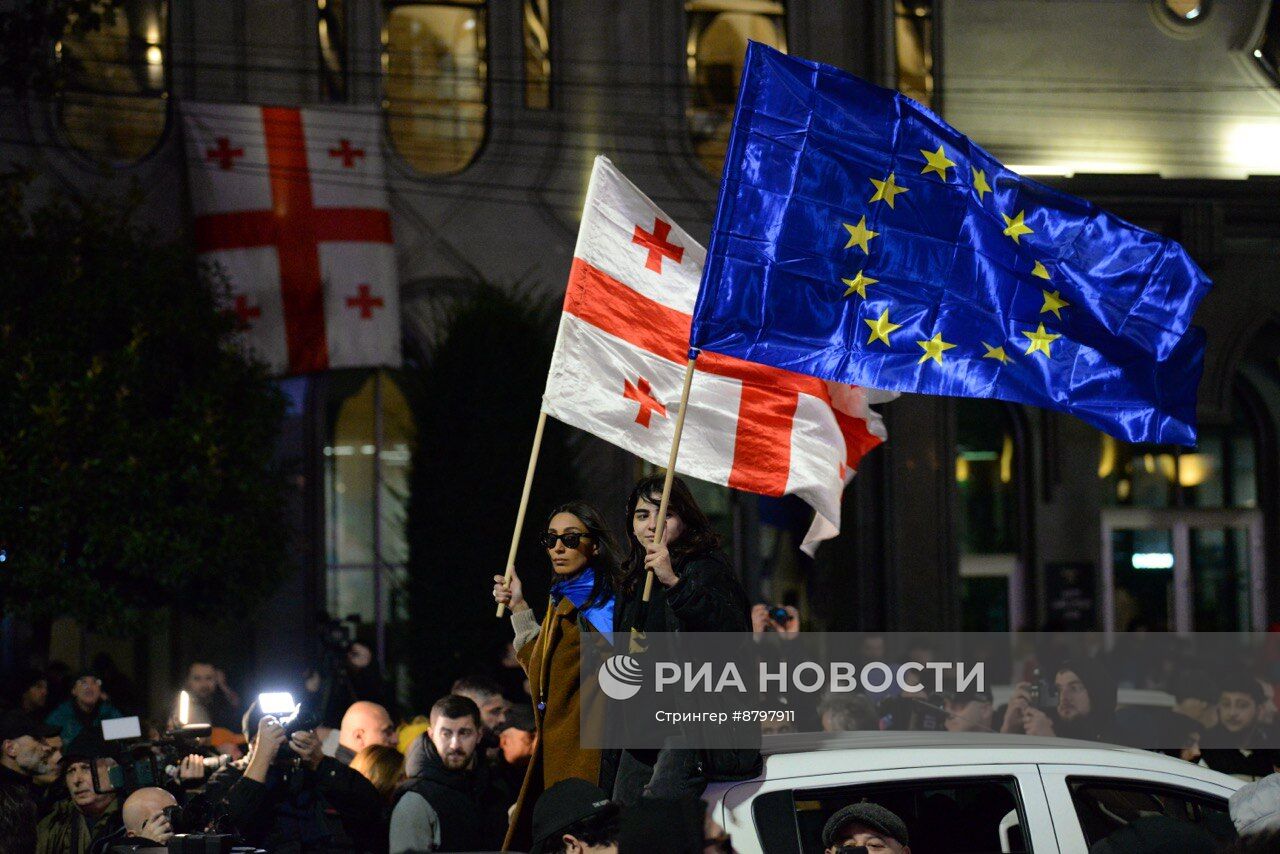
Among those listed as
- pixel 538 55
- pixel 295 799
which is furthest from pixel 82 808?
pixel 538 55

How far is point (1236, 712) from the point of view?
377 inches

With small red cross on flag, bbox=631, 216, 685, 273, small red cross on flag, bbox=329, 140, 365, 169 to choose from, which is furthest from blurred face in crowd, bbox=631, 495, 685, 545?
small red cross on flag, bbox=329, 140, 365, 169

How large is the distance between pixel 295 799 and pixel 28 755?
2.19 metres

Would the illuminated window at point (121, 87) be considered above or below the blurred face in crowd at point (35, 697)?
above

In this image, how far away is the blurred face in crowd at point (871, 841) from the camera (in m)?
4.60

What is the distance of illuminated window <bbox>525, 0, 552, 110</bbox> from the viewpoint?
715 inches

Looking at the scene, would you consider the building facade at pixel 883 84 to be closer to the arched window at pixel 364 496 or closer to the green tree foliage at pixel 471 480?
the arched window at pixel 364 496

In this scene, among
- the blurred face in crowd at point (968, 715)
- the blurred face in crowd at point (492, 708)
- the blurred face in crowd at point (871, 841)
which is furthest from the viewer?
the blurred face in crowd at point (968, 715)

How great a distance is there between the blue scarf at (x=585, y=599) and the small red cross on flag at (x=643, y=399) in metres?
1.33

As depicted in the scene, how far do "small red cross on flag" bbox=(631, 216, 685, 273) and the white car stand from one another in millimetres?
2640

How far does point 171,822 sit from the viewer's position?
5730 mm

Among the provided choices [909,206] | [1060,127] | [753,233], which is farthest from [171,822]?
[1060,127]

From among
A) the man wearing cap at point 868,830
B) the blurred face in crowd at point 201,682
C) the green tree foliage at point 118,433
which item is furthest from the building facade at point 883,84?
the man wearing cap at point 868,830

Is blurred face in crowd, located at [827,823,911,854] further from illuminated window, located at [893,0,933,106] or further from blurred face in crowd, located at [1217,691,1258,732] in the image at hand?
illuminated window, located at [893,0,933,106]
